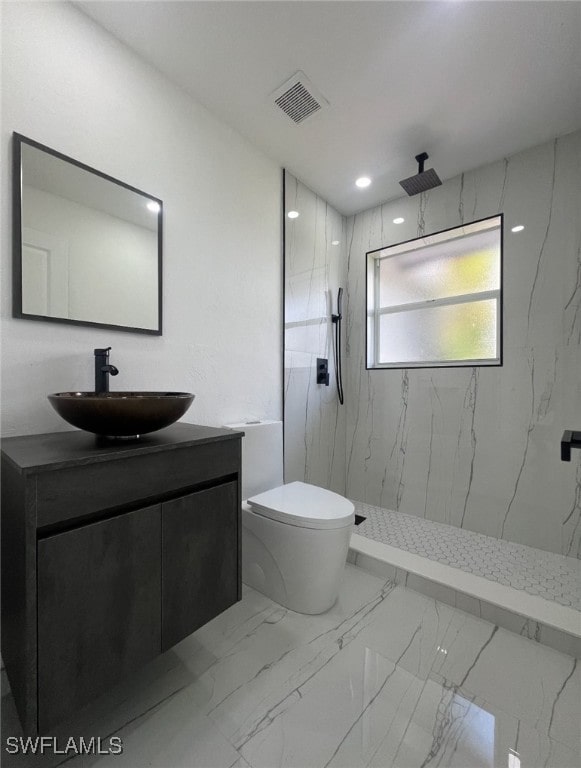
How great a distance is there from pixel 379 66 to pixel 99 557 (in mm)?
2196

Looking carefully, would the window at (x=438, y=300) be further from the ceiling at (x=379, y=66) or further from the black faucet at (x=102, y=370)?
the black faucet at (x=102, y=370)

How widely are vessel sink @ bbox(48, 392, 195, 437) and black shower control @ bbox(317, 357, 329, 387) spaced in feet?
5.26

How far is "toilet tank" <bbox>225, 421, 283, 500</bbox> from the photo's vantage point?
1734 millimetres

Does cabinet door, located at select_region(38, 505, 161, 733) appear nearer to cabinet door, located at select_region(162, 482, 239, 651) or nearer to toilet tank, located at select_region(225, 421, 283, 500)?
cabinet door, located at select_region(162, 482, 239, 651)

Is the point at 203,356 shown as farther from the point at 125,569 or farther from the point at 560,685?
the point at 560,685

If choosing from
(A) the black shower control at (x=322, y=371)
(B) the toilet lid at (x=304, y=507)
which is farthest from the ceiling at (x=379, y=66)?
(B) the toilet lid at (x=304, y=507)

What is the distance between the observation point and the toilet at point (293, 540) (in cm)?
144

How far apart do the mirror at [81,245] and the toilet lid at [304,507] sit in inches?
37.5

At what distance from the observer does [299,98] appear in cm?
167

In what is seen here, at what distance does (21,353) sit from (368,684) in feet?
5.55

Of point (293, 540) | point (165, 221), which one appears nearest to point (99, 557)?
point (293, 540)

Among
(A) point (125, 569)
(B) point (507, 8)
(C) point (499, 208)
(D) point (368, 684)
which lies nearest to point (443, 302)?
(C) point (499, 208)

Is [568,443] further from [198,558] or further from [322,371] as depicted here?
[322,371]

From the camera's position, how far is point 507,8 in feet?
4.21
